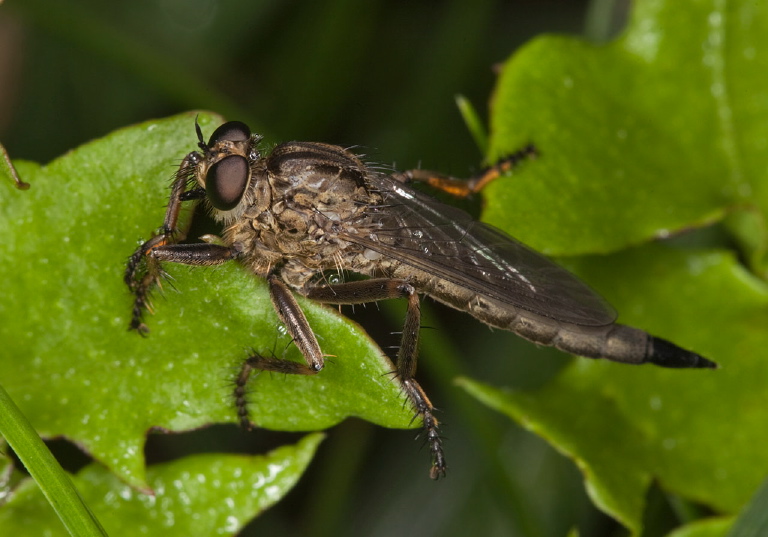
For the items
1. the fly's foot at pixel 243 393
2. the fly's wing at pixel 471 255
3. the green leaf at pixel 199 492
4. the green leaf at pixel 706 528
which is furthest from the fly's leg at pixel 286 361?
the green leaf at pixel 706 528

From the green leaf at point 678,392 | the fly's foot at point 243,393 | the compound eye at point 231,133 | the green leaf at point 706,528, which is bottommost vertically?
the green leaf at point 706,528

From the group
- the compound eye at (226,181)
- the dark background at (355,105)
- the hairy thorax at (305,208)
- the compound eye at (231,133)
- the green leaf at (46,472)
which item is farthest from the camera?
the dark background at (355,105)

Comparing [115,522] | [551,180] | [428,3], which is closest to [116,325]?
[115,522]

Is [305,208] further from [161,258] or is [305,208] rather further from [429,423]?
[429,423]

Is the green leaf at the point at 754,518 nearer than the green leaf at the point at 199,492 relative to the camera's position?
No

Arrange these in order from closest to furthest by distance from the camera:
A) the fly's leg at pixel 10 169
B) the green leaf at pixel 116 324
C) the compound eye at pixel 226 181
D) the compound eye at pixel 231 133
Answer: the fly's leg at pixel 10 169 → the green leaf at pixel 116 324 → the compound eye at pixel 226 181 → the compound eye at pixel 231 133

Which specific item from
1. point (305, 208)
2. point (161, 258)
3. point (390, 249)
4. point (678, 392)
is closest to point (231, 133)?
point (305, 208)

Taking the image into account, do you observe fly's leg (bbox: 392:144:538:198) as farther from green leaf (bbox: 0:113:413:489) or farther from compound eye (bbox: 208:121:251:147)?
green leaf (bbox: 0:113:413:489)

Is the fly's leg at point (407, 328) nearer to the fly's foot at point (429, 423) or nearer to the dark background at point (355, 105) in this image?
the fly's foot at point (429, 423)
